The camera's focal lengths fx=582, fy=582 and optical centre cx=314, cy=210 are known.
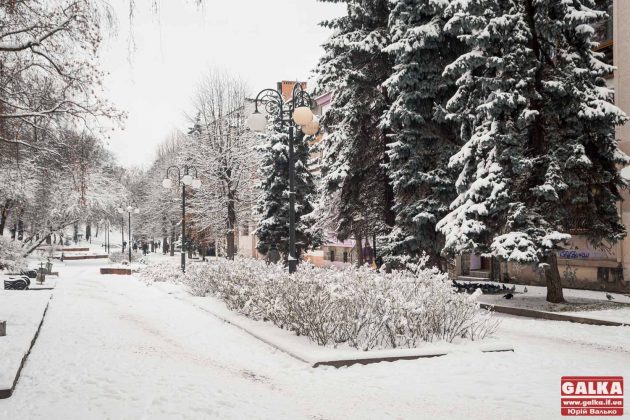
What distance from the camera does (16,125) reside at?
12109 millimetres

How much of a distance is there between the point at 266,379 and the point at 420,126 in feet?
44.3

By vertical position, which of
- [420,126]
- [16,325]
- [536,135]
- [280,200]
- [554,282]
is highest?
[420,126]

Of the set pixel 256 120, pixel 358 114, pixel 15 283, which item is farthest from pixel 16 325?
pixel 358 114

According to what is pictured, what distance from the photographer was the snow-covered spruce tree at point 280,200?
32.5 m

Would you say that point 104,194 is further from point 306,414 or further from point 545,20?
point 306,414

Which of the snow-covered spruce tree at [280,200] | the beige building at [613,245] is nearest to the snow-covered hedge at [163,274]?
the snow-covered spruce tree at [280,200]

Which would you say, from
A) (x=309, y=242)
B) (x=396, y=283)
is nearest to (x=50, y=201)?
(x=309, y=242)

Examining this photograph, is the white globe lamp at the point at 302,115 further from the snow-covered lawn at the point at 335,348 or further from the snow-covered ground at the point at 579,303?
the snow-covered ground at the point at 579,303

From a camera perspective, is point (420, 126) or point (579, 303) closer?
point (579, 303)

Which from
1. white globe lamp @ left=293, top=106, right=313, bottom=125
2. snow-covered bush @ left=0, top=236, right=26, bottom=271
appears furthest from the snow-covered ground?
snow-covered bush @ left=0, top=236, right=26, bottom=271

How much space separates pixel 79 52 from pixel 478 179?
11.1 meters

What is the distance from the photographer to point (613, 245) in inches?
807

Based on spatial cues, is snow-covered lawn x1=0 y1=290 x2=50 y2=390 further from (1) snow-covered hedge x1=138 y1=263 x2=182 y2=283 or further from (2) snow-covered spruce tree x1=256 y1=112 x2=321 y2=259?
(2) snow-covered spruce tree x1=256 y1=112 x2=321 y2=259

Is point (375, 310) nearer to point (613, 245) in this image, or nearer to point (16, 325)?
point (16, 325)
